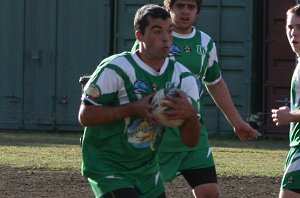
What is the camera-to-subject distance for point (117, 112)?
5941 mm

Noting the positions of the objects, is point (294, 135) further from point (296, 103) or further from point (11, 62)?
point (11, 62)

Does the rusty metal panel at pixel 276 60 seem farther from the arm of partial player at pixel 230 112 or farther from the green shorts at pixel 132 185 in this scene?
the green shorts at pixel 132 185

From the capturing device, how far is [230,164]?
14.2m

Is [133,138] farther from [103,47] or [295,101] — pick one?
[103,47]

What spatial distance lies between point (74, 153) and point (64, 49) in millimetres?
5552

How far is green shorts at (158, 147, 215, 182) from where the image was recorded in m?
7.75

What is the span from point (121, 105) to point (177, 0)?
1916mm

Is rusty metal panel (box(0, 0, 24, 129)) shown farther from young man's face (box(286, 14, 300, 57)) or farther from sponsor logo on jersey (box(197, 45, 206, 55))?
young man's face (box(286, 14, 300, 57))

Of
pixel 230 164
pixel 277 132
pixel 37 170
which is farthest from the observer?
pixel 277 132

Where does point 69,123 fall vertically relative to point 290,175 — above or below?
below

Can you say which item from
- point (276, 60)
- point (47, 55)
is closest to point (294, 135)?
point (276, 60)

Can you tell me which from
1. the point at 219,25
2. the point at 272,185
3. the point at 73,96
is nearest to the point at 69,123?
the point at 73,96

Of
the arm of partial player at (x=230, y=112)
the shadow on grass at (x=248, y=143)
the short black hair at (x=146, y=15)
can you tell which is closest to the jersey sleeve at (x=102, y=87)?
the short black hair at (x=146, y=15)

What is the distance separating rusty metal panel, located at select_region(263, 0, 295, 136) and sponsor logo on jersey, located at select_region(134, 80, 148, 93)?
1410cm
